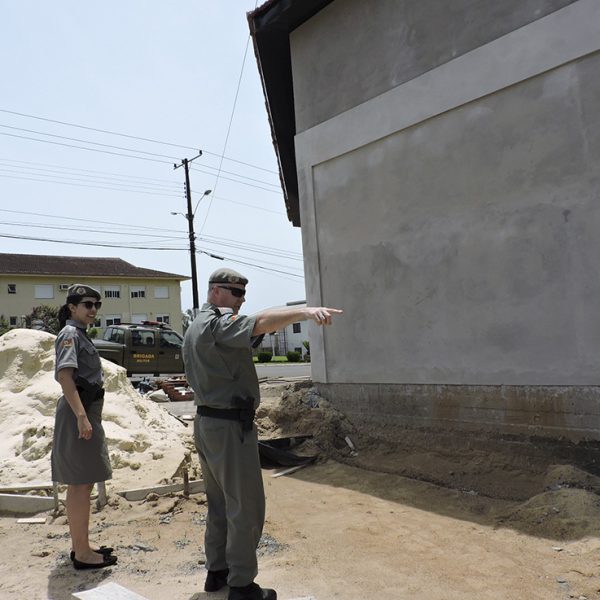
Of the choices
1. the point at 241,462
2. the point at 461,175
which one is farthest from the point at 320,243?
the point at 241,462

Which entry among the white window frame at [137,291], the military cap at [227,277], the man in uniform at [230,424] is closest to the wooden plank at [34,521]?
the man in uniform at [230,424]

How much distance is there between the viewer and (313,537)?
4.43 meters

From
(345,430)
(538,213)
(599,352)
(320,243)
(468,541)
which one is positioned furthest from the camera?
(320,243)

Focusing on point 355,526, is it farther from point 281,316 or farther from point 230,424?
point 281,316

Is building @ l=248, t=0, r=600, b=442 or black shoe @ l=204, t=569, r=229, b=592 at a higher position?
building @ l=248, t=0, r=600, b=442

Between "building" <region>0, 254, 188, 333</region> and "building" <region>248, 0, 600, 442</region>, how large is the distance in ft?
110

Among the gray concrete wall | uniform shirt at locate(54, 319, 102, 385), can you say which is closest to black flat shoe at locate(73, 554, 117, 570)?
uniform shirt at locate(54, 319, 102, 385)

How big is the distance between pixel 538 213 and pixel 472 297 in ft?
3.73

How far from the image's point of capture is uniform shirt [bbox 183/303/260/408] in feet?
10.7

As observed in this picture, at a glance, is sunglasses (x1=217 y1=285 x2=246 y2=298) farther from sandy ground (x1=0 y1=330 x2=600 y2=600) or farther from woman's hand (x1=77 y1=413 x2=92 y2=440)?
sandy ground (x1=0 y1=330 x2=600 y2=600)

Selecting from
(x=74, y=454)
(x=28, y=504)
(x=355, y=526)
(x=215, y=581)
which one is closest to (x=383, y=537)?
(x=355, y=526)

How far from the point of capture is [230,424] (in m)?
3.27

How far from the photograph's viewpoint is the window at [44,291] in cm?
3950

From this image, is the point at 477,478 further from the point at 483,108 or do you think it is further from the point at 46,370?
the point at 46,370
